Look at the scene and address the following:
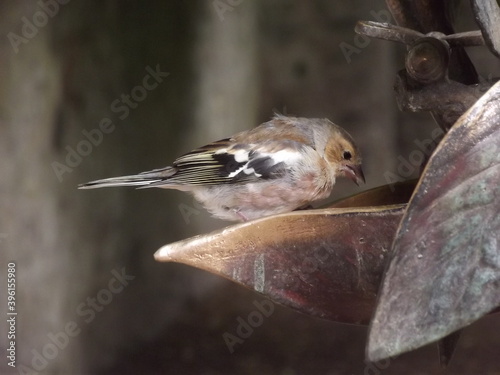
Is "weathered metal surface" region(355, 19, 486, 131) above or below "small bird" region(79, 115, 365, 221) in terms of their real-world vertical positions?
above

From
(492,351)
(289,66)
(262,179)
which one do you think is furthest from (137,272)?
(262,179)

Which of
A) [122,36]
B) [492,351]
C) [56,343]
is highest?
[122,36]

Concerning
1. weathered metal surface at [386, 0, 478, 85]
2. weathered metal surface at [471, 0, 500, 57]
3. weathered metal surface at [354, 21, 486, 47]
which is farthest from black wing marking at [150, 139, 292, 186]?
weathered metal surface at [471, 0, 500, 57]

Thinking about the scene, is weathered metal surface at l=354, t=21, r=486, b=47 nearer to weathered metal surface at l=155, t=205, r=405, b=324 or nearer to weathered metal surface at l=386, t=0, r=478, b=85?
weathered metal surface at l=386, t=0, r=478, b=85

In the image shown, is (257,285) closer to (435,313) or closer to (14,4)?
(435,313)

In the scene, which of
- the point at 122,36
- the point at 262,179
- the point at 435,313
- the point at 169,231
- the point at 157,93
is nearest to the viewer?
the point at 435,313

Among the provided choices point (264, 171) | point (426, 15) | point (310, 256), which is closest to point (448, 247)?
point (310, 256)
